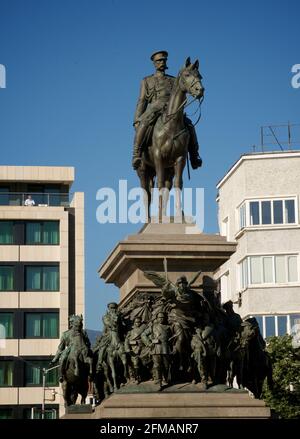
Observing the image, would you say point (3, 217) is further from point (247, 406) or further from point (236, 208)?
point (247, 406)

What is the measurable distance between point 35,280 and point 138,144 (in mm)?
56453

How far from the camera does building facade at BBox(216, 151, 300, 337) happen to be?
5959 cm

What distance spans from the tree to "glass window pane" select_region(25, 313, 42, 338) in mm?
32608

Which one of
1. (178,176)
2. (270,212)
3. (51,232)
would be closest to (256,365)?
(178,176)

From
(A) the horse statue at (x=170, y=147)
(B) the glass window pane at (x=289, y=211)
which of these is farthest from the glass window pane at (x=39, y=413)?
(A) the horse statue at (x=170, y=147)

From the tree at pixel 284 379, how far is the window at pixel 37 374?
31.5 m

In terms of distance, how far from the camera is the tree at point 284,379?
43.9 metres

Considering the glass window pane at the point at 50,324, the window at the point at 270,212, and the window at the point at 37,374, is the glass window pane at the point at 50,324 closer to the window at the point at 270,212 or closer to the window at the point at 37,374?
the window at the point at 37,374

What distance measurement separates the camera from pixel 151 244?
2170 cm

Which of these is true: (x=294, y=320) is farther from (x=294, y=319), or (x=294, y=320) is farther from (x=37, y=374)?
(x=37, y=374)

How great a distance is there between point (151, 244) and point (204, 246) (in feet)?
3.26

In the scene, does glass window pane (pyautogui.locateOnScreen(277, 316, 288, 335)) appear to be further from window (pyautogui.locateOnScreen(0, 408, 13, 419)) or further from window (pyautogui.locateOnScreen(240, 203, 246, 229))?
window (pyautogui.locateOnScreen(0, 408, 13, 419))

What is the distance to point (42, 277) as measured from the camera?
3118 inches
